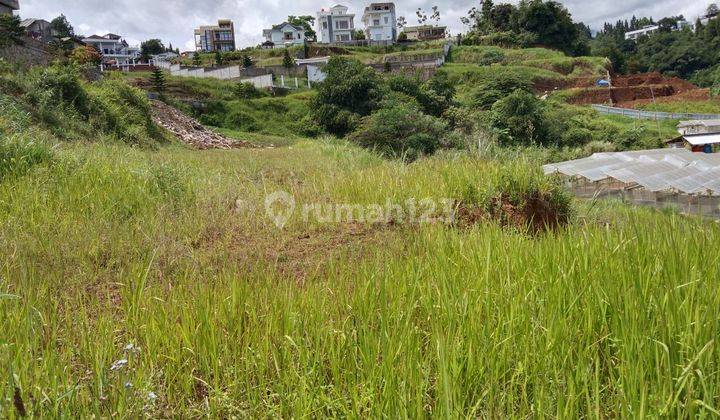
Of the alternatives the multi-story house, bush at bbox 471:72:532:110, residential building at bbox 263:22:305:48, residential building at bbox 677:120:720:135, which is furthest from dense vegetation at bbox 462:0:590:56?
bush at bbox 471:72:532:110

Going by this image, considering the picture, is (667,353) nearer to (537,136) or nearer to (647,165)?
(647,165)

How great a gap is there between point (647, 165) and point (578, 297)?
1241 cm

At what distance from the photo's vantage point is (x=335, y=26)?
63.8 metres

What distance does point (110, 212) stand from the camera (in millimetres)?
3492

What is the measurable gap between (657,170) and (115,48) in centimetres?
6612

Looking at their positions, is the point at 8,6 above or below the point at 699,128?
above

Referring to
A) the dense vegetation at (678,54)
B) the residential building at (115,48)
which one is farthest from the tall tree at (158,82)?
the dense vegetation at (678,54)

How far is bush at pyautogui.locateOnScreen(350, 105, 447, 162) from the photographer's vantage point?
12000 mm

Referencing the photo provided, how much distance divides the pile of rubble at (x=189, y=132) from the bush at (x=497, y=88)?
31.2 ft

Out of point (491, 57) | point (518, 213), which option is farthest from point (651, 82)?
point (518, 213)

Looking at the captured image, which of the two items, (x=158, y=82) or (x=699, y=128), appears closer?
(x=699, y=128)

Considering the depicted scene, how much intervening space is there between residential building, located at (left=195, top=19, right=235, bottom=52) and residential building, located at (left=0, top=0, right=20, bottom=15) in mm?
38673

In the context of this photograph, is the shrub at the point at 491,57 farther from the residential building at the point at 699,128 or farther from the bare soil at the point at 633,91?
the residential building at the point at 699,128

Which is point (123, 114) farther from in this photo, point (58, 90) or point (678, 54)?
point (678, 54)
